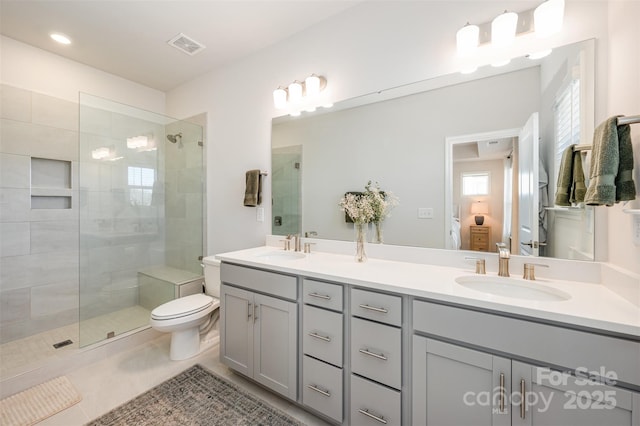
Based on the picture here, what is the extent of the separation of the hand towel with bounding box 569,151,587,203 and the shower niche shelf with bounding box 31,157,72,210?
387 cm

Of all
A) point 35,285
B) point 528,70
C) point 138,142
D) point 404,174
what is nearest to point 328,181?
point 404,174

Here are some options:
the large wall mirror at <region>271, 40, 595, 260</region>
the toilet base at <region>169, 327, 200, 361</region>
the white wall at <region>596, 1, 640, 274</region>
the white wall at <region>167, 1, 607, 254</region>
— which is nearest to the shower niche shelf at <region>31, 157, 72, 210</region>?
the white wall at <region>167, 1, 607, 254</region>

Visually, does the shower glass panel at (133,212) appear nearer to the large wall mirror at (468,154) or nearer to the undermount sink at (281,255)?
the undermount sink at (281,255)

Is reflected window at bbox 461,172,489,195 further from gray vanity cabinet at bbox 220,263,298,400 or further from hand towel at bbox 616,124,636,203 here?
gray vanity cabinet at bbox 220,263,298,400

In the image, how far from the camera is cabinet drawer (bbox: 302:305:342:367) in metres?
1.37

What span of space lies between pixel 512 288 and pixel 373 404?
902mm

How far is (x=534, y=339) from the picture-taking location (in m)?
0.94

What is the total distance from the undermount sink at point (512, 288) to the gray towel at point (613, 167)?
45cm

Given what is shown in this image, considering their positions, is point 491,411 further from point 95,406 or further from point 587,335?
point 95,406

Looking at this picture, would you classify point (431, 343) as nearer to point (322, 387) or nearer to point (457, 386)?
point (457, 386)

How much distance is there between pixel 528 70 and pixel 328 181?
135 cm

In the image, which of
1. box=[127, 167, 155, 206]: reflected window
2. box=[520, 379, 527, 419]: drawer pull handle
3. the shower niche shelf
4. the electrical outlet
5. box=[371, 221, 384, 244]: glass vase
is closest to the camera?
box=[520, 379, 527, 419]: drawer pull handle

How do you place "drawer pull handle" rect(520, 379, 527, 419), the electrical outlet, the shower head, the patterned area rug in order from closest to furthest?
"drawer pull handle" rect(520, 379, 527, 419) → the patterned area rug → the electrical outlet → the shower head

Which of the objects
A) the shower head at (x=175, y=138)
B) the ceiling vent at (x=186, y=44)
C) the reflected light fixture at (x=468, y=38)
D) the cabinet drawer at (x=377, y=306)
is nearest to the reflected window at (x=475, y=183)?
the reflected light fixture at (x=468, y=38)
